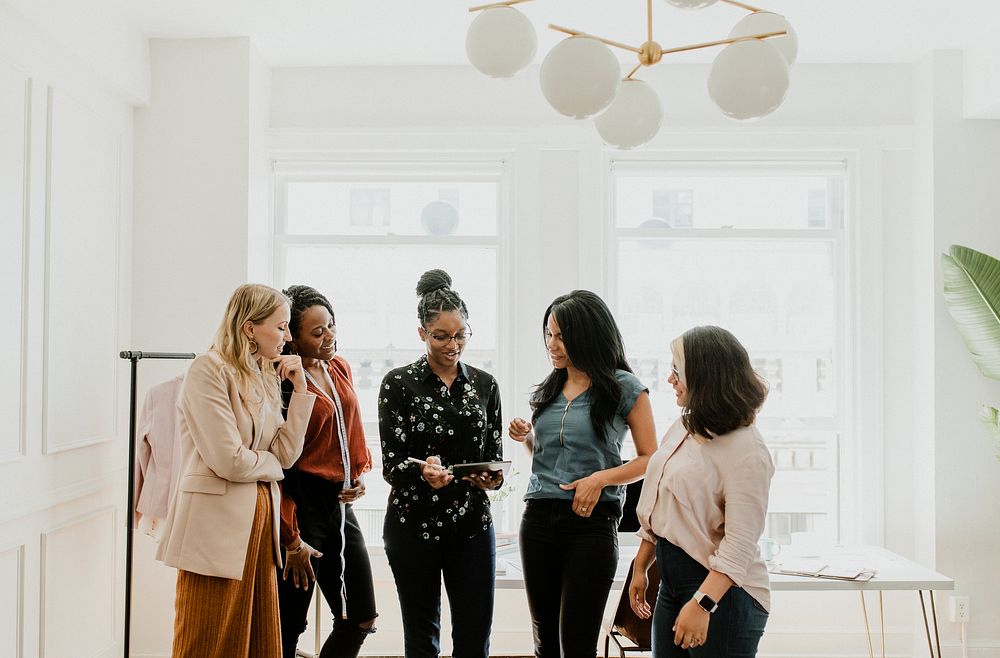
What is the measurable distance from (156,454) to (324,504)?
37.4 inches

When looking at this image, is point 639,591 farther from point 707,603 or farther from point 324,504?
point 324,504

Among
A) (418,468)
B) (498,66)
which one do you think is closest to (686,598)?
(418,468)

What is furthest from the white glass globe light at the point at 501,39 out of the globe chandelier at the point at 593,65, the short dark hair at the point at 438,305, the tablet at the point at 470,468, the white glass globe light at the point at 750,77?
the tablet at the point at 470,468

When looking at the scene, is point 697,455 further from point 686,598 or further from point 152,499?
point 152,499

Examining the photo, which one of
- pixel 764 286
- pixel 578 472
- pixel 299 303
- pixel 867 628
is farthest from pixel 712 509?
pixel 764 286

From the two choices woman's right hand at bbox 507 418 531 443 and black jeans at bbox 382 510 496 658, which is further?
woman's right hand at bbox 507 418 531 443

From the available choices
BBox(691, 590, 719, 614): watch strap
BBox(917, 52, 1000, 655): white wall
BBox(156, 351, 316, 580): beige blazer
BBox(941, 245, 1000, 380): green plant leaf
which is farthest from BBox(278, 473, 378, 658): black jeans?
BBox(941, 245, 1000, 380): green plant leaf

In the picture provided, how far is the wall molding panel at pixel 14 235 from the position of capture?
2.44 m

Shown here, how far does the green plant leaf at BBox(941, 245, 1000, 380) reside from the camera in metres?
3.15

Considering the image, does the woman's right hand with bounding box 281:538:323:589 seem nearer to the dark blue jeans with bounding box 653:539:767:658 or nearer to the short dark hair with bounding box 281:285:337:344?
the short dark hair with bounding box 281:285:337:344

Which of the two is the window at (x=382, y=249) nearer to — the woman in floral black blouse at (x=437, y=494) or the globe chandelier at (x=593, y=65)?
the woman in floral black blouse at (x=437, y=494)

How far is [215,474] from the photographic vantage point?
2.08m

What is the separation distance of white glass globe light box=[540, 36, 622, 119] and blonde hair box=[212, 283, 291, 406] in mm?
1072

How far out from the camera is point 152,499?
9.50 feet
